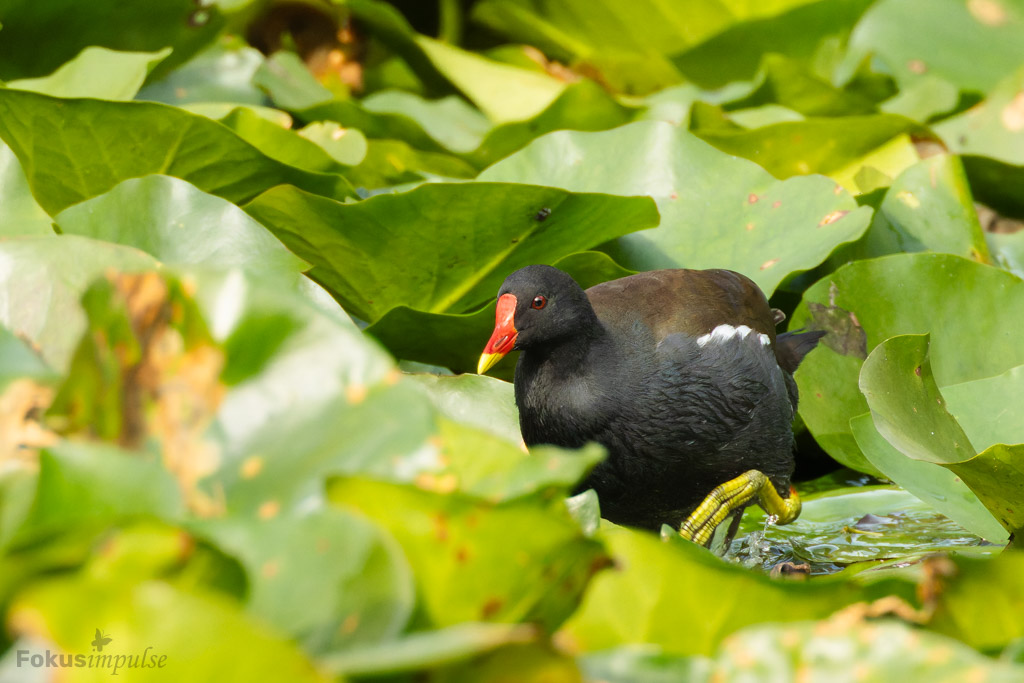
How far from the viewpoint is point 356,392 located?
670mm

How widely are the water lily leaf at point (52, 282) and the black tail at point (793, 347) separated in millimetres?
1144

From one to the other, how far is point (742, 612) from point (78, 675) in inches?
15.9

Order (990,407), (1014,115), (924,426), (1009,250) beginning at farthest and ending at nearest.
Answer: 1. (1014,115)
2. (1009,250)
3. (990,407)
4. (924,426)

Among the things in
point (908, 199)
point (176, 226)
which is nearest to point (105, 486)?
point (176, 226)

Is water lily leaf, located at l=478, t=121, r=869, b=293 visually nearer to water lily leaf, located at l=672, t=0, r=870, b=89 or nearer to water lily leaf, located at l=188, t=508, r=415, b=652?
water lily leaf, located at l=672, t=0, r=870, b=89

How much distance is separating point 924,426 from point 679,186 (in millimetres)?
776

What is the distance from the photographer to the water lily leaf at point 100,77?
1.73 m

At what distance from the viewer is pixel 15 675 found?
53 centimetres

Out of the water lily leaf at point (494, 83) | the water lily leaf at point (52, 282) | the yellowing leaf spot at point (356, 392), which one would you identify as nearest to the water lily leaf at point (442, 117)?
the water lily leaf at point (494, 83)

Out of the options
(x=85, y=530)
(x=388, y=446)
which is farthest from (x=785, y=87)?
(x=85, y=530)

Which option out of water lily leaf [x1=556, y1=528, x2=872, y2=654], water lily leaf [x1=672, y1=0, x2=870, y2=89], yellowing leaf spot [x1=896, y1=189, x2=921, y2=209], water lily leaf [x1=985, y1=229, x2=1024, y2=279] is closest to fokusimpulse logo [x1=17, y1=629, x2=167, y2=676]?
water lily leaf [x1=556, y1=528, x2=872, y2=654]

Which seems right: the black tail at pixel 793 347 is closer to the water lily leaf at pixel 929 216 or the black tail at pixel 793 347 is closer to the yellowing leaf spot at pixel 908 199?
the water lily leaf at pixel 929 216

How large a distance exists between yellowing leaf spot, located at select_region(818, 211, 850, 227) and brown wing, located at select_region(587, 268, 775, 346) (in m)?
0.15

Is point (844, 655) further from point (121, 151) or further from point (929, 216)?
point (929, 216)
